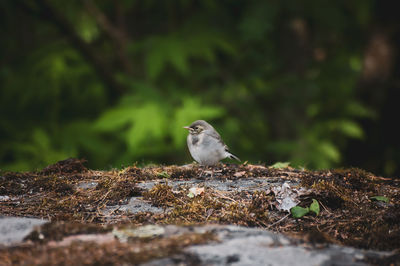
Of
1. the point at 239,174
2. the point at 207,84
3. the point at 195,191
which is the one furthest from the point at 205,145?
the point at 207,84

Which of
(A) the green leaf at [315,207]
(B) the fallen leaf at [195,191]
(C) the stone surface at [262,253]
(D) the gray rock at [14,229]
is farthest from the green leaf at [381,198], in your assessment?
(D) the gray rock at [14,229]

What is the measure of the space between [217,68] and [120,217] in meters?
6.21

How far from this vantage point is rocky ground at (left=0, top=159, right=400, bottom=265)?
200 centimetres

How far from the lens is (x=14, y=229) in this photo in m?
2.29

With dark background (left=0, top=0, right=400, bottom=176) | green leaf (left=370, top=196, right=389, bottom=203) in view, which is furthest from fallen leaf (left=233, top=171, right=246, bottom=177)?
dark background (left=0, top=0, right=400, bottom=176)

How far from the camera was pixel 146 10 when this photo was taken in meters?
9.30

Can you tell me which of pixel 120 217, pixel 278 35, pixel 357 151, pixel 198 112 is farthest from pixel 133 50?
pixel 120 217

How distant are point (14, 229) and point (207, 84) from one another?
714 centimetres

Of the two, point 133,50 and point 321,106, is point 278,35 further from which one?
point 133,50

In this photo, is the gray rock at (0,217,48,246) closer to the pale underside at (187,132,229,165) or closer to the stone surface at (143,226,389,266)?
the stone surface at (143,226,389,266)

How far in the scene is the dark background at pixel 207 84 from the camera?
23.8 feet

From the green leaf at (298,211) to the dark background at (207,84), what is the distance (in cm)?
389

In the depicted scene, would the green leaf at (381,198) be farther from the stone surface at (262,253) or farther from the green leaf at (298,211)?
the stone surface at (262,253)

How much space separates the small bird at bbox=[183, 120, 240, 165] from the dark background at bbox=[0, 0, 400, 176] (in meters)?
1.66
